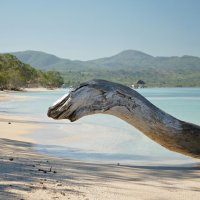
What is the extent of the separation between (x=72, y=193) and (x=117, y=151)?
642 centimetres

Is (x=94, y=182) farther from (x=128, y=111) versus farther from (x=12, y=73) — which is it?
(x=12, y=73)

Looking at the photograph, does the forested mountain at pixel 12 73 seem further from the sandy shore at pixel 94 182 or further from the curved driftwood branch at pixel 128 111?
→ the curved driftwood branch at pixel 128 111

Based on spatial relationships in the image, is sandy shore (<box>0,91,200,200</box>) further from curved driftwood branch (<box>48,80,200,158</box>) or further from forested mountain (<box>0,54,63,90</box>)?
forested mountain (<box>0,54,63,90</box>)

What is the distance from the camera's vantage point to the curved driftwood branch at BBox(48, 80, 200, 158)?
6266 mm

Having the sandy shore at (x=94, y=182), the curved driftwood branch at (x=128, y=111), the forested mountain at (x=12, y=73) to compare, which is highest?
the forested mountain at (x=12, y=73)

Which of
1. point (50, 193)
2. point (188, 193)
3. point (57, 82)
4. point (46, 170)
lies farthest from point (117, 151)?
point (57, 82)

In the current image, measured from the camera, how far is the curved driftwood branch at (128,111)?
6.27 metres

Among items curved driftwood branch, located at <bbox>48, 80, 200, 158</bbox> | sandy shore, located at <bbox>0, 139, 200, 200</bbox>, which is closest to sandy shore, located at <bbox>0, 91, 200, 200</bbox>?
sandy shore, located at <bbox>0, 139, 200, 200</bbox>

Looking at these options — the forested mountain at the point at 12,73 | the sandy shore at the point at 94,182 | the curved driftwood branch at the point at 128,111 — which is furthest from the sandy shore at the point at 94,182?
the forested mountain at the point at 12,73

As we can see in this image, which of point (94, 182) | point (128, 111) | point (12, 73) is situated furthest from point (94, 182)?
point (12, 73)

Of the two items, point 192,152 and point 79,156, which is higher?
point 192,152

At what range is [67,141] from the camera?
1331cm

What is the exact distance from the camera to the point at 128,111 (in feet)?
22.2

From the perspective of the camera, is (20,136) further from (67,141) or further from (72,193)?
(72,193)
